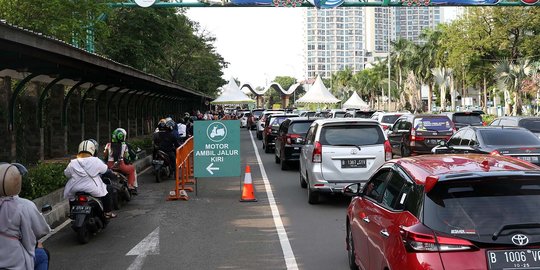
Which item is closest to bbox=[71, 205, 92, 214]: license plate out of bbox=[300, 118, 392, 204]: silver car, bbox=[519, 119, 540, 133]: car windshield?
bbox=[300, 118, 392, 204]: silver car

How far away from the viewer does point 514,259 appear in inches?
147

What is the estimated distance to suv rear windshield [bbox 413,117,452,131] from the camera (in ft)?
61.3

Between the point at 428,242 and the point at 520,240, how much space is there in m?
0.60

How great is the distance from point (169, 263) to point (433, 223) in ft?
13.4

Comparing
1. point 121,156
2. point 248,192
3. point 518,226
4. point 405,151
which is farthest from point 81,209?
point 405,151

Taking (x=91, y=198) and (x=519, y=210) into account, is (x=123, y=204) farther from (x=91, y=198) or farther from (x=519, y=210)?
(x=519, y=210)

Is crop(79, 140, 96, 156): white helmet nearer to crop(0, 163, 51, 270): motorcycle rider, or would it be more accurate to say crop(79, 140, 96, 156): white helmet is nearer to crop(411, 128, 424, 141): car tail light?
crop(0, 163, 51, 270): motorcycle rider

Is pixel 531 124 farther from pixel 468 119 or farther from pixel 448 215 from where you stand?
pixel 448 215

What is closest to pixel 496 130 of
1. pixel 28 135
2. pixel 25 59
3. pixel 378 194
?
pixel 378 194

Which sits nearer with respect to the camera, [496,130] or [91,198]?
[91,198]

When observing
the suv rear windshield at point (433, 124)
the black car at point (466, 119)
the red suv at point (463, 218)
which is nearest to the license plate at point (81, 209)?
the red suv at point (463, 218)

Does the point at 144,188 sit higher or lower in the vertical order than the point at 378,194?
lower

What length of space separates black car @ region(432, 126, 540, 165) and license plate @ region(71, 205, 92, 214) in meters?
7.56

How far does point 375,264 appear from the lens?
4887 millimetres
